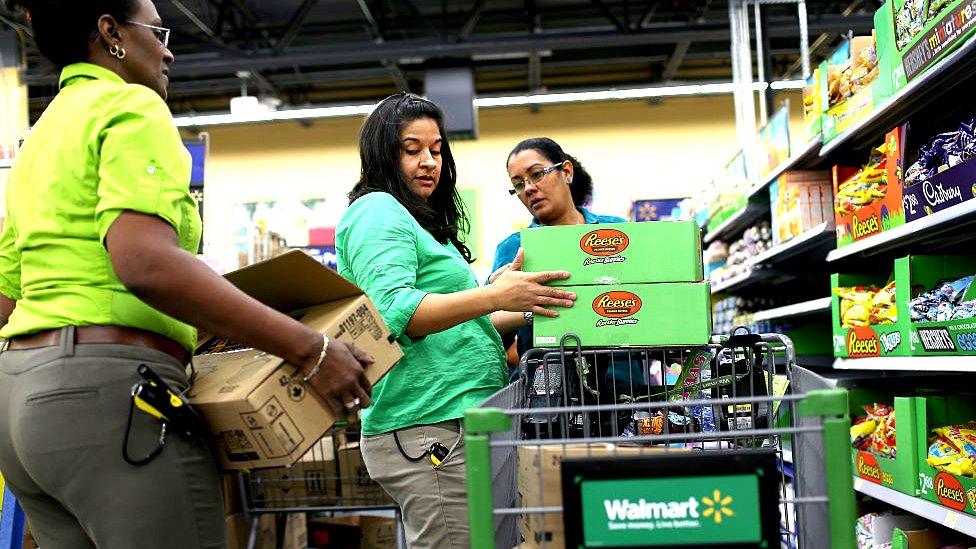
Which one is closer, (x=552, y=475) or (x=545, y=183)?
(x=552, y=475)

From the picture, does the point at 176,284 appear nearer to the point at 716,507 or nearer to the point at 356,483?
the point at 716,507

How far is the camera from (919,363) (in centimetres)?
297

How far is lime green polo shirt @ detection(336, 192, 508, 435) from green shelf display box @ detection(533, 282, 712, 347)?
20 centimetres

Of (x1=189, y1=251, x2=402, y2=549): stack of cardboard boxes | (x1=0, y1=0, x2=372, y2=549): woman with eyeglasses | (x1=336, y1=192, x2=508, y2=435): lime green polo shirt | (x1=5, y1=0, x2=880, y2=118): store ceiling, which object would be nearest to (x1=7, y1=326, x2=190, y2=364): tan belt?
(x1=0, y1=0, x2=372, y2=549): woman with eyeglasses

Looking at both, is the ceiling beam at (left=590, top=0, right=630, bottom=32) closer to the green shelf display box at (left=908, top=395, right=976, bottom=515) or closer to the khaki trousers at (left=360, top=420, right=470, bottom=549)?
the green shelf display box at (left=908, top=395, right=976, bottom=515)

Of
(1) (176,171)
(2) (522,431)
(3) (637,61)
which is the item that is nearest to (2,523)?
(2) (522,431)

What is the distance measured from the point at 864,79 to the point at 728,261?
3.07m

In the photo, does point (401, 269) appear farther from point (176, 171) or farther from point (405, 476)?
point (176, 171)

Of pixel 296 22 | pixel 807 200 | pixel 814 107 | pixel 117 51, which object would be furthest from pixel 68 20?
pixel 296 22

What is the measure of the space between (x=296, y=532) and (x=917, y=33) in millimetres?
3806

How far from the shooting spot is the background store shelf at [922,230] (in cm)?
265

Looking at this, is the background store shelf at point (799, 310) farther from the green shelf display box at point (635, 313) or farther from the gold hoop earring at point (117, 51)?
the gold hoop earring at point (117, 51)

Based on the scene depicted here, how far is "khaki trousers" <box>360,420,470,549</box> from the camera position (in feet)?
6.59

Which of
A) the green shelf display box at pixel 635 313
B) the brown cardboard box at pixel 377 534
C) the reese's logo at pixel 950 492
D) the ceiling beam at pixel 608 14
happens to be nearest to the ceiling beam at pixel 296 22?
the ceiling beam at pixel 608 14
